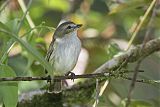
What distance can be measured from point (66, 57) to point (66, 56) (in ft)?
0.05

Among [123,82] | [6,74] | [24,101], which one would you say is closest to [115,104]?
[123,82]

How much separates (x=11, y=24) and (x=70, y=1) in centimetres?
234

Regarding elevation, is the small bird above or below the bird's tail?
above

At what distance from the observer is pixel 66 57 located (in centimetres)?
327

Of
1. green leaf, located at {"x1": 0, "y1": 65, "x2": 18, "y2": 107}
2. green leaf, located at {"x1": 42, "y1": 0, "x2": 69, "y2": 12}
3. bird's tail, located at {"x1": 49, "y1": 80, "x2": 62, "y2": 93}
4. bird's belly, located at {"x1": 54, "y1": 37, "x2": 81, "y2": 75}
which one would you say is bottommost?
green leaf, located at {"x1": 0, "y1": 65, "x2": 18, "y2": 107}

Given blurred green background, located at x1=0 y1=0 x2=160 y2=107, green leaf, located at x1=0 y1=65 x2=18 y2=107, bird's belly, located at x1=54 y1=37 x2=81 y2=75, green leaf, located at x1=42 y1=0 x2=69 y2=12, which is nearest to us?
green leaf, located at x1=0 y1=65 x2=18 y2=107

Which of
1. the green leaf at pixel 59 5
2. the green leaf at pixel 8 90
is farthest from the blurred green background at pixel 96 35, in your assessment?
the green leaf at pixel 8 90

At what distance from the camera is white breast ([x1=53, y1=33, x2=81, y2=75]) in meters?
3.24

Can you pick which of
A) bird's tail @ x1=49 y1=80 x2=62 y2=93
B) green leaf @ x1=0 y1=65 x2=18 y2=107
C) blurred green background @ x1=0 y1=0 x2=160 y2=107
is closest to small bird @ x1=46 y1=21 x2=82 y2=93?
bird's tail @ x1=49 y1=80 x2=62 y2=93

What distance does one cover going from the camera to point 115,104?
3.85m

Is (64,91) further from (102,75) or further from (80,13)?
(80,13)

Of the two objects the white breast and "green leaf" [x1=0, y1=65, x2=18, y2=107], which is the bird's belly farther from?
"green leaf" [x1=0, y1=65, x2=18, y2=107]

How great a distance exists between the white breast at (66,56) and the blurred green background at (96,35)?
0.16 m

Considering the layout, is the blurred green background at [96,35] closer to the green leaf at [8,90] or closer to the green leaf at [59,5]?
the green leaf at [59,5]
